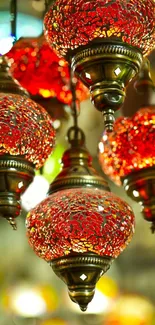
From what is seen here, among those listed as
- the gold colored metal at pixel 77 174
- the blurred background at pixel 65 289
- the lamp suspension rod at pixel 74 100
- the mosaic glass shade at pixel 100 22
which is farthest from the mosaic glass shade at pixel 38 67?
the blurred background at pixel 65 289

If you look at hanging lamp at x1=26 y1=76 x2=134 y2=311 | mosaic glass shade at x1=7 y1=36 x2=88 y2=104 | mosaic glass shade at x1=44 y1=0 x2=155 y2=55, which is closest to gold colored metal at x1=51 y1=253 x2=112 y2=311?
hanging lamp at x1=26 y1=76 x2=134 y2=311

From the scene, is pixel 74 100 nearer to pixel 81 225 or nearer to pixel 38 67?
pixel 38 67

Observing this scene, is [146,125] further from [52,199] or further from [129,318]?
[129,318]

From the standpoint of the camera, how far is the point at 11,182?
82 cm

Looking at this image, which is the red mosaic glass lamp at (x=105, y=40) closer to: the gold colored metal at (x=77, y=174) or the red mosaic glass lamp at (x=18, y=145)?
the red mosaic glass lamp at (x=18, y=145)

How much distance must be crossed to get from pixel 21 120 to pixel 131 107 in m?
0.23

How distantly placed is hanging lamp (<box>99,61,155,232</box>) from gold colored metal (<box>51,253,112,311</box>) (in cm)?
15

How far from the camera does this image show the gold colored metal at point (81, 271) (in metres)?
0.79

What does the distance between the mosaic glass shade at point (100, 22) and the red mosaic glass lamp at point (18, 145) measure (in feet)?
0.39

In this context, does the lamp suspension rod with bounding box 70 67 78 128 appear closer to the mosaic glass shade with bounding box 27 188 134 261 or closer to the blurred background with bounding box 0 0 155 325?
the mosaic glass shade with bounding box 27 188 134 261

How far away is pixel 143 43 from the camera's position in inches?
27.8

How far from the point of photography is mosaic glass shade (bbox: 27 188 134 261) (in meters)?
0.79

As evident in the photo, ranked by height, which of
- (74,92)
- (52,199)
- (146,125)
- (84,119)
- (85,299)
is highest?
(84,119)

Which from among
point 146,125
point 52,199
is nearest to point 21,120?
point 52,199
